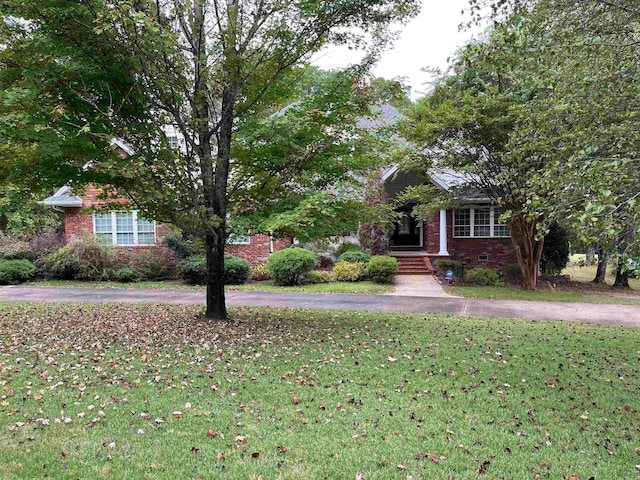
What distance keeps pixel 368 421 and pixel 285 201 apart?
4337mm

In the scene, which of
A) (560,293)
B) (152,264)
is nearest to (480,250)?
(560,293)

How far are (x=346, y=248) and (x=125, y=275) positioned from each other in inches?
329

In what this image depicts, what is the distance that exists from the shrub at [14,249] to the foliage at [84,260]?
1357 mm

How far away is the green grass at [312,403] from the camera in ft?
11.1

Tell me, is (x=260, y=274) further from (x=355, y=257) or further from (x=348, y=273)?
(x=355, y=257)

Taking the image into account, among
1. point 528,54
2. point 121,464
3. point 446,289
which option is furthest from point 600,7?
point 446,289

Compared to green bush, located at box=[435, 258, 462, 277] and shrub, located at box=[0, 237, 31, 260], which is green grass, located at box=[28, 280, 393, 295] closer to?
shrub, located at box=[0, 237, 31, 260]

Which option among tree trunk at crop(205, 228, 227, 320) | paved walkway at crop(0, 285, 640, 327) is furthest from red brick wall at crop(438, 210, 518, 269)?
tree trunk at crop(205, 228, 227, 320)

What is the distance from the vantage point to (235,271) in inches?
626

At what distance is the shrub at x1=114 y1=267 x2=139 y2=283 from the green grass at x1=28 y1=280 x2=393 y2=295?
38 cm

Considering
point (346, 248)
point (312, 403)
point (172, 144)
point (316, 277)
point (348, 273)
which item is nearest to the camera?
point (312, 403)

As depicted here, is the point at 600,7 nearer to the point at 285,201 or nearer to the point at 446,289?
the point at 285,201

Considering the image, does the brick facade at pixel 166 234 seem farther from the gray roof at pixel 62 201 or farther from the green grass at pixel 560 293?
the green grass at pixel 560 293

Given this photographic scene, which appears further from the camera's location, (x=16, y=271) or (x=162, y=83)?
(x=16, y=271)
